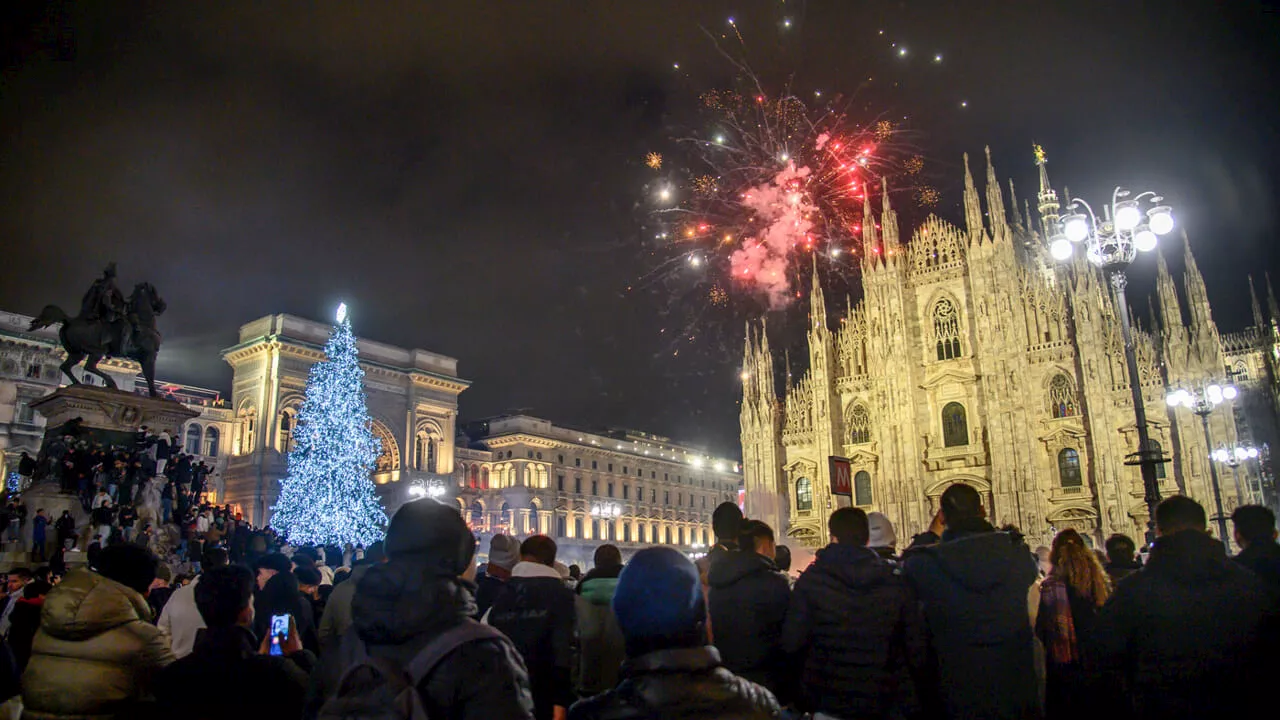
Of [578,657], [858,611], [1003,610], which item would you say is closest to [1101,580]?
[1003,610]

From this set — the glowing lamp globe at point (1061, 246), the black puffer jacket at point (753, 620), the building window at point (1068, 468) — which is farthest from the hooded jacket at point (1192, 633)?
the building window at point (1068, 468)

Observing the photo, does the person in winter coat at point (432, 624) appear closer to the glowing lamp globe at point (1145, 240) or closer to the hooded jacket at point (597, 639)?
the hooded jacket at point (597, 639)

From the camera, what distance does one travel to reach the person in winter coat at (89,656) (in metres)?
3.46

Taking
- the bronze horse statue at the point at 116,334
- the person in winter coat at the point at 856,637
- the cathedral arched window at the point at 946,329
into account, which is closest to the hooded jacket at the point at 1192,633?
the person in winter coat at the point at 856,637

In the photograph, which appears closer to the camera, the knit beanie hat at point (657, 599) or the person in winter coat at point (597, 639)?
the knit beanie hat at point (657, 599)

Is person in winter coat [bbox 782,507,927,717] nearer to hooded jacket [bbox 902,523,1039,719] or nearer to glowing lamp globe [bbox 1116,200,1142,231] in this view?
hooded jacket [bbox 902,523,1039,719]

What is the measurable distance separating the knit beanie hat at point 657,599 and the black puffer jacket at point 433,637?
0.37 meters

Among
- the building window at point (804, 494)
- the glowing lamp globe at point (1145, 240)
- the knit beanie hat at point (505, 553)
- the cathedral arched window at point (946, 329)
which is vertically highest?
the cathedral arched window at point (946, 329)

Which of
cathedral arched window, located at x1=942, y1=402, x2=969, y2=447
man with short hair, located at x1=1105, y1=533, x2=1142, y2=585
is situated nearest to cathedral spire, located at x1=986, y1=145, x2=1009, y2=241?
cathedral arched window, located at x1=942, y1=402, x2=969, y2=447

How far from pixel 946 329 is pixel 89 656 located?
1481 inches

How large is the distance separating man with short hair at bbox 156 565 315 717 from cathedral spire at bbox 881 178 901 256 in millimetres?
37726

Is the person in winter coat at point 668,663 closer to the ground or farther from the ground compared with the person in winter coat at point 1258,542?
closer to the ground

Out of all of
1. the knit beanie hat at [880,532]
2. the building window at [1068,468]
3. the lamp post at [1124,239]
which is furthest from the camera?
the building window at [1068,468]

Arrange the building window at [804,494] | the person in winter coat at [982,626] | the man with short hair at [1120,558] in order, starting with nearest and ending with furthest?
the person in winter coat at [982,626] < the man with short hair at [1120,558] < the building window at [804,494]
